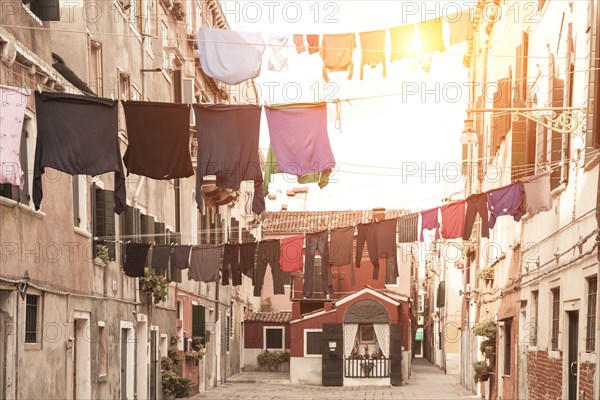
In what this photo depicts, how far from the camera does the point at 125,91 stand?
2414 centimetres

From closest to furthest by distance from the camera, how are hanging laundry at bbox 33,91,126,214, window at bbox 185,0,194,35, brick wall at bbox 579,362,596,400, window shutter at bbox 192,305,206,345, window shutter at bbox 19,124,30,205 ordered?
hanging laundry at bbox 33,91,126,214 < brick wall at bbox 579,362,596,400 < window shutter at bbox 19,124,30,205 < window shutter at bbox 192,305,206,345 < window at bbox 185,0,194,35

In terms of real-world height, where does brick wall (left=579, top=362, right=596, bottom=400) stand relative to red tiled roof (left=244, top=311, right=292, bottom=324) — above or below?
above

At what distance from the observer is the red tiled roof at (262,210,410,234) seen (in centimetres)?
5809

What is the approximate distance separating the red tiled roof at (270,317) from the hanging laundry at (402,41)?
35.2 metres

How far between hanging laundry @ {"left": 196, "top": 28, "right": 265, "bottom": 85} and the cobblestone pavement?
56.3 feet

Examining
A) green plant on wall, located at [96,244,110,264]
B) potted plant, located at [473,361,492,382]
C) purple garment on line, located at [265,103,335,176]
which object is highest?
purple garment on line, located at [265,103,335,176]

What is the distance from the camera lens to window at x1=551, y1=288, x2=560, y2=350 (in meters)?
17.5

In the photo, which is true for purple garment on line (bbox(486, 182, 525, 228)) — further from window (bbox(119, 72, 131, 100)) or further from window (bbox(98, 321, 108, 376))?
window (bbox(119, 72, 131, 100))

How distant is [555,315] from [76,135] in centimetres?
908

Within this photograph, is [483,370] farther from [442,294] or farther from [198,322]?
[442,294]

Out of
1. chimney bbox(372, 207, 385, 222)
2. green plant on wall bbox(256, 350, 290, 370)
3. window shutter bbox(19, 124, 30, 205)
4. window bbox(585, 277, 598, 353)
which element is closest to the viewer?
window bbox(585, 277, 598, 353)

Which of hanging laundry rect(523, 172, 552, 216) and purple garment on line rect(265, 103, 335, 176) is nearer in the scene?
purple garment on line rect(265, 103, 335, 176)

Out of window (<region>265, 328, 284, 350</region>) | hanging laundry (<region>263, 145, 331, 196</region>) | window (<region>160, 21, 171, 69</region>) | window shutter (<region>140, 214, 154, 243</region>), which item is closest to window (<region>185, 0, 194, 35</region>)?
window (<region>160, 21, 171, 69</region>)

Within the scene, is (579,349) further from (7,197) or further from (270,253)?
(270,253)
